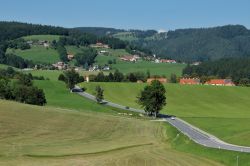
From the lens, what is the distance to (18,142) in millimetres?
78250

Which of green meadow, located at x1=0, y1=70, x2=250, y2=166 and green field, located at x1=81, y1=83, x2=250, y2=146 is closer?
green meadow, located at x1=0, y1=70, x2=250, y2=166

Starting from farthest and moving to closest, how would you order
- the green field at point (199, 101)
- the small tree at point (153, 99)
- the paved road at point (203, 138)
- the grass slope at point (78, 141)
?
the green field at point (199, 101) → the small tree at point (153, 99) → the paved road at point (203, 138) → the grass slope at point (78, 141)

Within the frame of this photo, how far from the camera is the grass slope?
216ft

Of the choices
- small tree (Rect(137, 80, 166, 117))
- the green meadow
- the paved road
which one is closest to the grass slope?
the green meadow

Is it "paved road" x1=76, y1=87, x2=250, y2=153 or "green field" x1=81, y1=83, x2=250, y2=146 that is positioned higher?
"paved road" x1=76, y1=87, x2=250, y2=153

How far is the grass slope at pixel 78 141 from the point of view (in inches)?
2594

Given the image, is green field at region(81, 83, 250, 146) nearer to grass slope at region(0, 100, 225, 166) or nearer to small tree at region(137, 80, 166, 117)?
small tree at region(137, 80, 166, 117)

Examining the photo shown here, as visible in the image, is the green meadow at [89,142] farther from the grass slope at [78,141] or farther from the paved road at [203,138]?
the paved road at [203,138]

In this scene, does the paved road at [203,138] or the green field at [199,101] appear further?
the green field at [199,101]

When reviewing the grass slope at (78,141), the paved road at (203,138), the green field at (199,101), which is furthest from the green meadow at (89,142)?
the green field at (199,101)

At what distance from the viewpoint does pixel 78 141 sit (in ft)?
274

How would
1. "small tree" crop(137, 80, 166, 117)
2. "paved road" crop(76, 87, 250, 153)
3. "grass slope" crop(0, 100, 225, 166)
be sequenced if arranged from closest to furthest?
"grass slope" crop(0, 100, 225, 166)
"paved road" crop(76, 87, 250, 153)
"small tree" crop(137, 80, 166, 117)

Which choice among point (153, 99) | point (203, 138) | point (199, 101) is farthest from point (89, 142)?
point (199, 101)

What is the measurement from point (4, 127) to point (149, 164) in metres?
33.0
